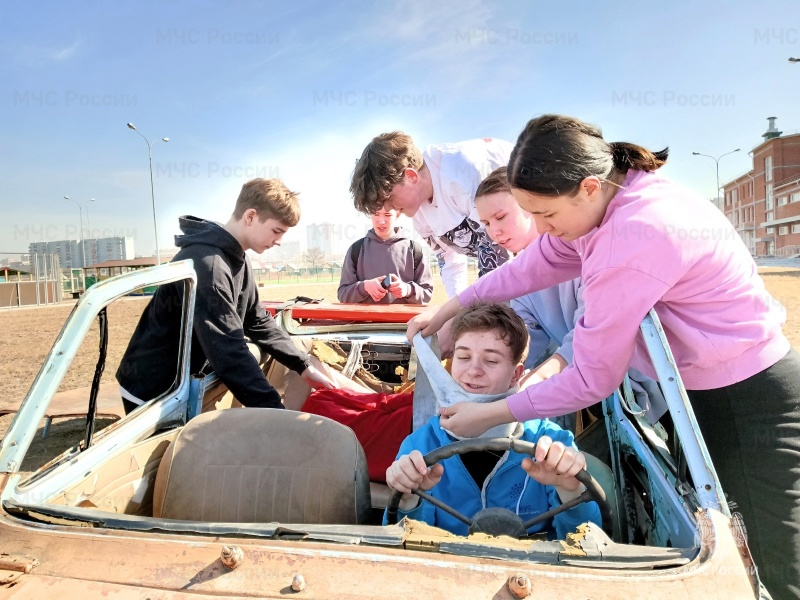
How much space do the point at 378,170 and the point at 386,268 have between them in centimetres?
234

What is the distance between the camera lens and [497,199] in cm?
276

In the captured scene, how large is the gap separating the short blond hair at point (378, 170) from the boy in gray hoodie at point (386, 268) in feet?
Result: 6.30

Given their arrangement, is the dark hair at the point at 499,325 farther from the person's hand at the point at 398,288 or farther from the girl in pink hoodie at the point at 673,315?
the person's hand at the point at 398,288

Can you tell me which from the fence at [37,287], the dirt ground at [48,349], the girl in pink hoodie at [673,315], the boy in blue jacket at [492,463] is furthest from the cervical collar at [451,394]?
the fence at [37,287]

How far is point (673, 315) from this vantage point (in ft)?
5.34

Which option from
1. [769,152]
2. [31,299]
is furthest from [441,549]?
[769,152]

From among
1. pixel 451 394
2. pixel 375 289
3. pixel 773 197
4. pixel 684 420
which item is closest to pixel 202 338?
pixel 451 394

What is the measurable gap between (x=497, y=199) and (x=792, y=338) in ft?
28.3

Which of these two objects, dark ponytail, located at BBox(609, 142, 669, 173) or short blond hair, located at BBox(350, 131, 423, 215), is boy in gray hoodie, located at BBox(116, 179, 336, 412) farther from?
dark ponytail, located at BBox(609, 142, 669, 173)

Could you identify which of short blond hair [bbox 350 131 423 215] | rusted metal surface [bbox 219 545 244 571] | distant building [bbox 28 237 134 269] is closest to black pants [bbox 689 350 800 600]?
rusted metal surface [bbox 219 545 244 571]

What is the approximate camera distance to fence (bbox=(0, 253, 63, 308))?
23.5 metres

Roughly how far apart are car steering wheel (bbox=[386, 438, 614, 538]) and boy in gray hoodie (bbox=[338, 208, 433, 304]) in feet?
11.7

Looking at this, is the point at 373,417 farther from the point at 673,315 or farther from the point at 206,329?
the point at 673,315

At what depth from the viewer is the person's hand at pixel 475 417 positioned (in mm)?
1713
